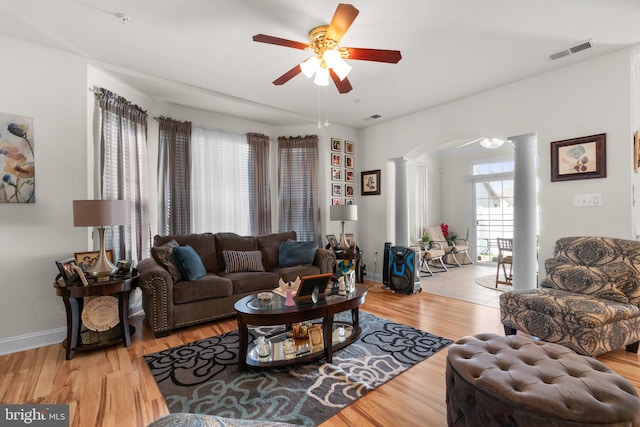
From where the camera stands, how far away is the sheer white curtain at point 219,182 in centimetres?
418

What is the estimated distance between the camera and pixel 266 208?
4.75 metres

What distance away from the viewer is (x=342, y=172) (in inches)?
209

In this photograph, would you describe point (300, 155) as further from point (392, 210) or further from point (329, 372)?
point (329, 372)

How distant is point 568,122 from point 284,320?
362cm

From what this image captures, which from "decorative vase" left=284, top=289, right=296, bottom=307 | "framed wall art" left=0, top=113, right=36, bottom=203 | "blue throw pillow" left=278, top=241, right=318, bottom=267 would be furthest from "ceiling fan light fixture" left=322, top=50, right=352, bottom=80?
"framed wall art" left=0, top=113, right=36, bottom=203

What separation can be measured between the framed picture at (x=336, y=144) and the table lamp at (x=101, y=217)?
11.0 ft

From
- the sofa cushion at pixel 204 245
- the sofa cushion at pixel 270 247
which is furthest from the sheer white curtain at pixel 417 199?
the sofa cushion at pixel 204 245

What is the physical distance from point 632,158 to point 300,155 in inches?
158

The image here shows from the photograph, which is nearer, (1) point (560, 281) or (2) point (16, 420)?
(2) point (16, 420)

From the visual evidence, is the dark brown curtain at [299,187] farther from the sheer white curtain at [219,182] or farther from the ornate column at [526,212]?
the ornate column at [526,212]

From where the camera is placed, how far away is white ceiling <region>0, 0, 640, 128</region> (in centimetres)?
221

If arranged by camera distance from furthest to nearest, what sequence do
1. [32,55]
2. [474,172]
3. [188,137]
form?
[474,172] < [188,137] < [32,55]

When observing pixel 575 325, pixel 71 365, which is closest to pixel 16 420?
pixel 71 365

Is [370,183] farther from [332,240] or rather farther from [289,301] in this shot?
[289,301]
